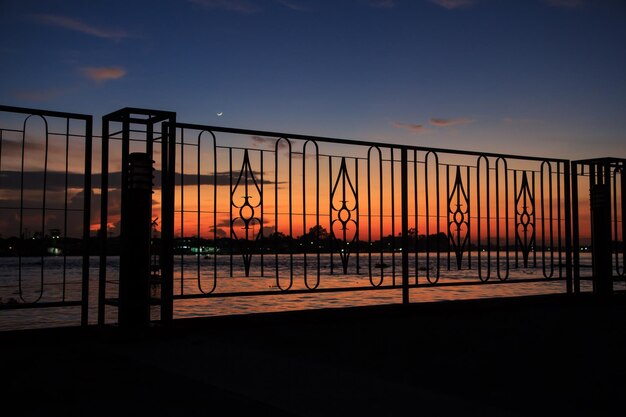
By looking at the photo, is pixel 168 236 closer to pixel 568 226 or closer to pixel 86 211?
pixel 86 211

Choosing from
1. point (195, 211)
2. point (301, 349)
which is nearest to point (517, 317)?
point (301, 349)

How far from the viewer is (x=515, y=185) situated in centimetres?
762

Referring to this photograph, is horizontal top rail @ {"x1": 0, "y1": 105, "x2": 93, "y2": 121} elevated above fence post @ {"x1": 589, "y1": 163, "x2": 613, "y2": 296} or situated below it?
above

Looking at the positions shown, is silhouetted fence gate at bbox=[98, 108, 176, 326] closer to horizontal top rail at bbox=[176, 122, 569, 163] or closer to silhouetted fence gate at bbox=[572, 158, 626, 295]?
horizontal top rail at bbox=[176, 122, 569, 163]

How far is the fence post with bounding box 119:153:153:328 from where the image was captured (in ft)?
15.6

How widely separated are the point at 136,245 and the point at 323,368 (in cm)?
187

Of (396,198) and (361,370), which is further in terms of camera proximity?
(396,198)

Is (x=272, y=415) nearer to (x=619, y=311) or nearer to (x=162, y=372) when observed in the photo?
(x=162, y=372)

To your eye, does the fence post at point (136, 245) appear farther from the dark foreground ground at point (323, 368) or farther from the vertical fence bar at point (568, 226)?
the vertical fence bar at point (568, 226)

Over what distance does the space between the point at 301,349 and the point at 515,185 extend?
426cm

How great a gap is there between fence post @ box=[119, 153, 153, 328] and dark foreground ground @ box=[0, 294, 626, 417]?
177 millimetres

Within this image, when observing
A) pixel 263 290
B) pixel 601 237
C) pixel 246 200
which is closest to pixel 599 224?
pixel 601 237

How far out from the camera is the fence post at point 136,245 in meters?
4.74

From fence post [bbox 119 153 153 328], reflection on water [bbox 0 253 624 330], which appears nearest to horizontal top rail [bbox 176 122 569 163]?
fence post [bbox 119 153 153 328]
